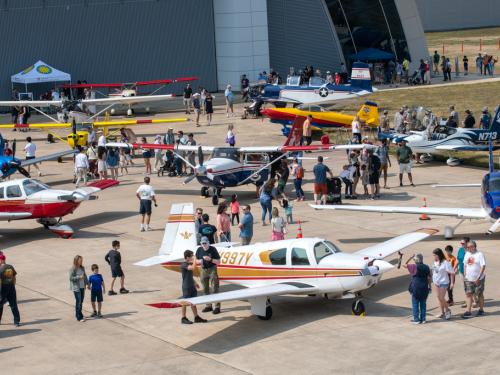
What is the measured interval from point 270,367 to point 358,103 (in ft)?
108

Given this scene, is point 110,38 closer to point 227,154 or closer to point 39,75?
point 39,75

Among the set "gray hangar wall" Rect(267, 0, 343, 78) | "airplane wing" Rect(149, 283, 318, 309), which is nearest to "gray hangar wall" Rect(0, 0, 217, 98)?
"gray hangar wall" Rect(267, 0, 343, 78)

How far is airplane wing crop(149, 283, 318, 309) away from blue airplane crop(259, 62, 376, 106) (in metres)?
25.8

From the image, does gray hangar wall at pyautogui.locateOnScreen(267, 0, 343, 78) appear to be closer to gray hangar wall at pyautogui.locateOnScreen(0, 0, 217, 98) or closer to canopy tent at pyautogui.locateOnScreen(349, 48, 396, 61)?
canopy tent at pyautogui.locateOnScreen(349, 48, 396, 61)

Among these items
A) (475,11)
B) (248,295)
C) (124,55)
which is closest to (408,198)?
(248,295)

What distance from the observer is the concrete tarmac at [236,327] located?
48.8 feet

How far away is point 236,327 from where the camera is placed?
658 inches

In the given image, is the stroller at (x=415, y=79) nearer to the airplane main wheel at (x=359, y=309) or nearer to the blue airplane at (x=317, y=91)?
the blue airplane at (x=317, y=91)

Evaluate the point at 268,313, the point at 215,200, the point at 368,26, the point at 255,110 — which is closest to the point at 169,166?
the point at 215,200

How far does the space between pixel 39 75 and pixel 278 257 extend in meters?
33.5

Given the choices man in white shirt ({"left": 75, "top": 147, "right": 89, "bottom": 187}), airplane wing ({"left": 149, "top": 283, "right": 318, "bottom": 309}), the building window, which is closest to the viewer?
airplane wing ({"left": 149, "top": 283, "right": 318, "bottom": 309})

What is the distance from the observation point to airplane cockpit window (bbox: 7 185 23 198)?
24094 millimetres

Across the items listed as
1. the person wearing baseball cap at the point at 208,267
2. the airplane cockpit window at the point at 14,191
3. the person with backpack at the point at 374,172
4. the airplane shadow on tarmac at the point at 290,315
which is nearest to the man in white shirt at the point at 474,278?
the airplane shadow on tarmac at the point at 290,315

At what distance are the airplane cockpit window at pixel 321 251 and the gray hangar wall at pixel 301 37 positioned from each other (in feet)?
117
